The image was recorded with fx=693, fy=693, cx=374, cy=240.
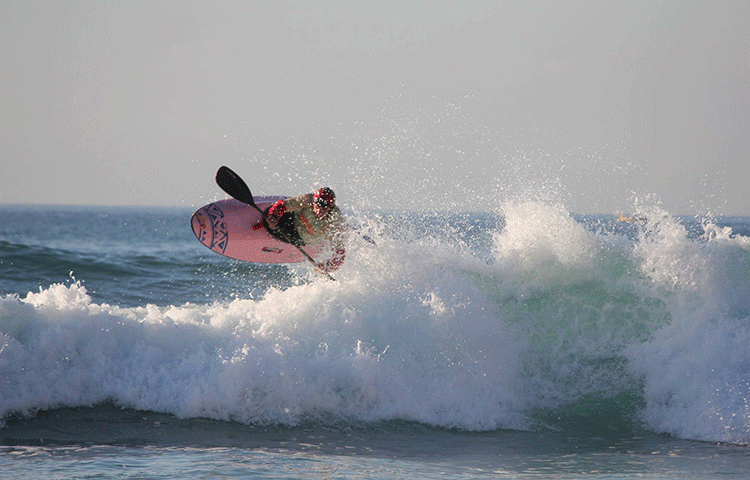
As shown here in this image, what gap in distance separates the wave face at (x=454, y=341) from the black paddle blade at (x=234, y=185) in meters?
1.66

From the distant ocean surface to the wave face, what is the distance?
0.03 metres

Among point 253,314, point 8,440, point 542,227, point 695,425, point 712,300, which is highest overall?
point 542,227

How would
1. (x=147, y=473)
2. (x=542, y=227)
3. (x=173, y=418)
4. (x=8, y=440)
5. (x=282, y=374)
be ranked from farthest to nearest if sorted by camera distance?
(x=542, y=227), (x=282, y=374), (x=173, y=418), (x=8, y=440), (x=147, y=473)

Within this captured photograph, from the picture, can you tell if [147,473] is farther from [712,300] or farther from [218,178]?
[712,300]

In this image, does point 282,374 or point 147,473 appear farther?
point 282,374

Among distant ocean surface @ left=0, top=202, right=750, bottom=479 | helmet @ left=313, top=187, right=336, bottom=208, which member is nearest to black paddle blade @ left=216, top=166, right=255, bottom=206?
helmet @ left=313, top=187, right=336, bottom=208

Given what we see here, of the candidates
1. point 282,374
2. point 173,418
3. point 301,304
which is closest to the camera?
point 173,418

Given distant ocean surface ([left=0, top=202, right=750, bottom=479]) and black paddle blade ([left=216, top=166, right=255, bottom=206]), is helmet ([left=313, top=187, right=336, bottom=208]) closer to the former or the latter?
distant ocean surface ([left=0, top=202, right=750, bottom=479])

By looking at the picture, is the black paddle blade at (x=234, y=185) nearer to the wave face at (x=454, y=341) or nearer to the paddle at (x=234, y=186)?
the paddle at (x=234, y=186)

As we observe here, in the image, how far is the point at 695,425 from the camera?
783cm

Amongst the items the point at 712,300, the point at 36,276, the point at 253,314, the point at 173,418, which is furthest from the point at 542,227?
the point at 36,276

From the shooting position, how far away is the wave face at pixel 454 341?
7938 mm

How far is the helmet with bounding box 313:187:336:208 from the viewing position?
1013cm

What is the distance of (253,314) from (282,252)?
68.0 inches
